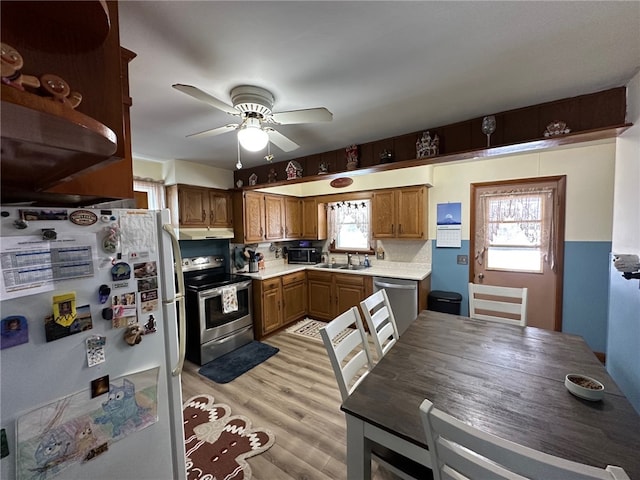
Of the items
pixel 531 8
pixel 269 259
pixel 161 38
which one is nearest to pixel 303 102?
pixel 161 38

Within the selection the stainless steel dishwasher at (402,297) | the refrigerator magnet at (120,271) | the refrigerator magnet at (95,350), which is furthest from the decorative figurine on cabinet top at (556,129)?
the refrigerator magnet at (95,350)

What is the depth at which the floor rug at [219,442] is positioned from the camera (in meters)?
1.64

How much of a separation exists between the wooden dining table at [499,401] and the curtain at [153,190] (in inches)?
129

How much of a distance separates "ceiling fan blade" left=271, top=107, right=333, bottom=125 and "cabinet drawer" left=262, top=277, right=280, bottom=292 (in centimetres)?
243

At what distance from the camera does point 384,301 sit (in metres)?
2.07

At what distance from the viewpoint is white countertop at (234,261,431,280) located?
3492 millimetres

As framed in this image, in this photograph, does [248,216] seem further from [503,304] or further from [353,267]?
[503,304]

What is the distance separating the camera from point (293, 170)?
2.90m

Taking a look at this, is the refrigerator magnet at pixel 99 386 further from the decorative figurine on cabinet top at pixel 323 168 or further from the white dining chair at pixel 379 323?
the decorative figurine on cabinet top at pixel 323 168

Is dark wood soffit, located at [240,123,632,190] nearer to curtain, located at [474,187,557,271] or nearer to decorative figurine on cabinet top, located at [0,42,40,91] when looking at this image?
curtain, located at [474,187,557,271]

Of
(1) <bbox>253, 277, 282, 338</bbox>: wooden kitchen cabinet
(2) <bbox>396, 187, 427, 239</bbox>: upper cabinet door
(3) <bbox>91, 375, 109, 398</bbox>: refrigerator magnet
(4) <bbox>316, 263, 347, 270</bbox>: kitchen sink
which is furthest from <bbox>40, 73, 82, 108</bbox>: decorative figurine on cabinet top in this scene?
(4) <bbox>316, 263, 347, 270</bbox>: kitchen sink

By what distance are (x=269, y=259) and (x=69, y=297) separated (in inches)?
140

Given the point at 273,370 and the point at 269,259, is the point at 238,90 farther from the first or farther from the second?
the point at 269,259

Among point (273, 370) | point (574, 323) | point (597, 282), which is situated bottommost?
point (273, 370)
